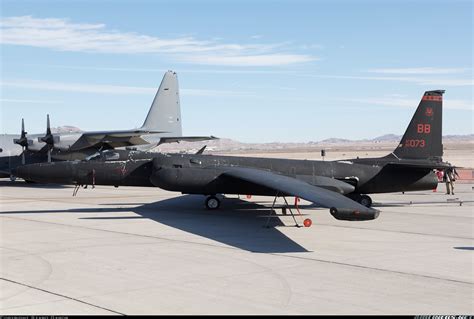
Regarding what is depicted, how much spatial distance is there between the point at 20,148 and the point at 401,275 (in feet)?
117

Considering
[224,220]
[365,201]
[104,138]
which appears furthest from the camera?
[104,138]

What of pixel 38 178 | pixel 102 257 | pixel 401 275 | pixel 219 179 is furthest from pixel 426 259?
pixel 38 178

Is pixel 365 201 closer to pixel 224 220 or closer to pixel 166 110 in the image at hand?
pixel 224 220

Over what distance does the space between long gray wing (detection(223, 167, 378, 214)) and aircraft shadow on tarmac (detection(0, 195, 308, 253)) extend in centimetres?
135

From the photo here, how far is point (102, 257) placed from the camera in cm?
1392

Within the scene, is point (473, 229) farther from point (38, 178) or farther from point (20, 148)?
point (20, 148)

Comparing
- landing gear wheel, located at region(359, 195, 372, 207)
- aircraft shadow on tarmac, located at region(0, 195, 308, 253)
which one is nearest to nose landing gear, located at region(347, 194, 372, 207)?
landing gear wheel, located at region(359, 195, 372, 207)

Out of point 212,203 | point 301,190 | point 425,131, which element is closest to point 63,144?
point 212,203

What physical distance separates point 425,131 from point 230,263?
14939 millimetres

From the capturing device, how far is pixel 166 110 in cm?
4859

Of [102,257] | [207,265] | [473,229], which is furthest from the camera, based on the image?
[473,229]

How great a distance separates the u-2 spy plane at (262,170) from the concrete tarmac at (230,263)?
1.22 metres

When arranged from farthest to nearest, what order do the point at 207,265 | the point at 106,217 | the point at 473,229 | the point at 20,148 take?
the point at 20,148 → the point at 106,217 → the point at 473,229 → the point at 207,265

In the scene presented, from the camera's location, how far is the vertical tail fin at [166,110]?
4806 centimetres
